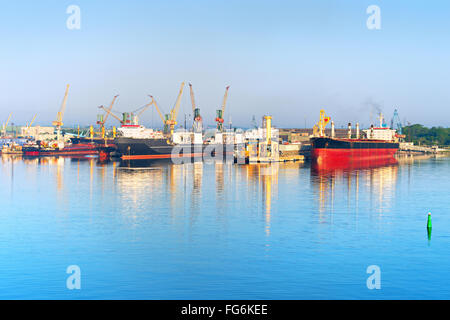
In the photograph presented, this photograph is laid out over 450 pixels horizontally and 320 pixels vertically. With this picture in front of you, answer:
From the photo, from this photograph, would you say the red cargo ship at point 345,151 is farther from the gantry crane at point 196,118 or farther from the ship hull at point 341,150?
the gantry crane at point 196,118

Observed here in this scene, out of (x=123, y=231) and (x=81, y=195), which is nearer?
(x=123, y=231)

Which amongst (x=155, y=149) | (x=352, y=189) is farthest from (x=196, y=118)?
(x=352, y=189)

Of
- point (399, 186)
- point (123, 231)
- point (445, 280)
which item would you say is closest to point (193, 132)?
point (399, 186)

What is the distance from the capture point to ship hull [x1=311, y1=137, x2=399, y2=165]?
116 m

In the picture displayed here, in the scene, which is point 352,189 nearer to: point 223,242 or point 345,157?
point 223,242

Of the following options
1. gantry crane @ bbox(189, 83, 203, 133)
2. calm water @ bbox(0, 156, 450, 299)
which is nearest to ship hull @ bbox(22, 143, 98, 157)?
gantry crane @ bbox(189, 83, 203, 133)

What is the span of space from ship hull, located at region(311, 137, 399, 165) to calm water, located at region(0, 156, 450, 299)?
54.1m

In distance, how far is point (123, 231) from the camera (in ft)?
117

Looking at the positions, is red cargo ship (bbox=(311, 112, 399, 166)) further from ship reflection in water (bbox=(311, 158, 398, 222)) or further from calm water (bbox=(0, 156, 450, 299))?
calm water (bbox=(0, 156, 450, 299))

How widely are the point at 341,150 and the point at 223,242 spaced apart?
90.5 meters
